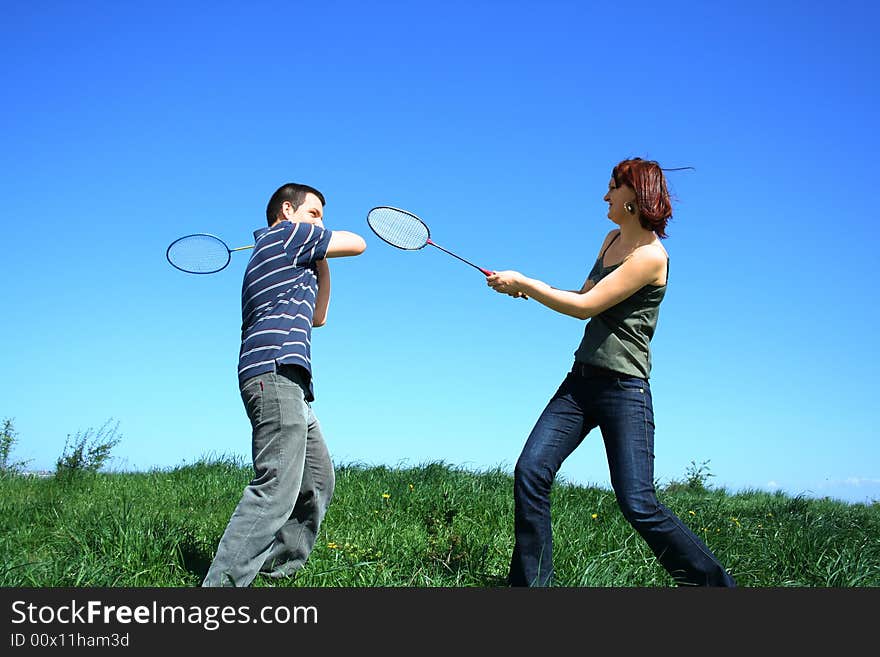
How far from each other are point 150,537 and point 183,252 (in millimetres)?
1653

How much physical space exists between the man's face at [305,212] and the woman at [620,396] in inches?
41.0

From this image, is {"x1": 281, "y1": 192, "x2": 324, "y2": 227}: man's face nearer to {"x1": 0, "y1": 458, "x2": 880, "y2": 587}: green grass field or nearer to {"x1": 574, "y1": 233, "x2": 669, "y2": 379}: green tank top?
{"x1": 574, "y1": 233, "x2": 669, "y2": 379}: green tank top

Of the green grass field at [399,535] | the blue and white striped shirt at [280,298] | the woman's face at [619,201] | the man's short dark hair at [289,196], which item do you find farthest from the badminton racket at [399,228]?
the green grass field at [399,535]

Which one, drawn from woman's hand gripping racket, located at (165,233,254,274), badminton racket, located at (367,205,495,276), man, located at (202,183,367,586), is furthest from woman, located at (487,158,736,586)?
woman's hand gripping racket, located at (165,233,254,274)

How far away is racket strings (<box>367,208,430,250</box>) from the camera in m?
4.36

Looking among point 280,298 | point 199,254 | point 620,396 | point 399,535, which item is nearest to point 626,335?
point 620,396

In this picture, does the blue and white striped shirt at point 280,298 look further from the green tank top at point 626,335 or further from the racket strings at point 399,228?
the green tank top at point 626,335

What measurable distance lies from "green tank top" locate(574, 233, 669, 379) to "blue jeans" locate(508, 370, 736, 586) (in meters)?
0.07

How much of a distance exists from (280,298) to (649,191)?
1819 mm

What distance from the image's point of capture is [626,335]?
3.50m

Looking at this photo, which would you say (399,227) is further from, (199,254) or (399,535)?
(399,535)

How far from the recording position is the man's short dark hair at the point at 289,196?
3996mm

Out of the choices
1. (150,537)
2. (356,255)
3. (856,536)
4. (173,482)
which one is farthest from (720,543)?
(173,482)

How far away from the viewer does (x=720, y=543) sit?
5.19 metres
